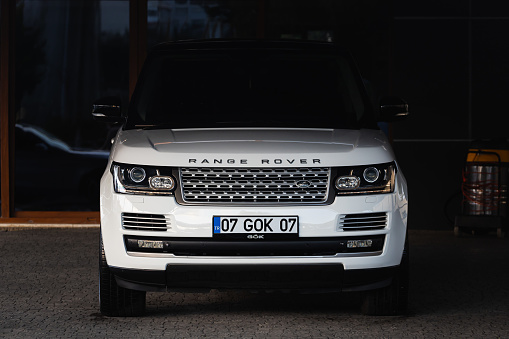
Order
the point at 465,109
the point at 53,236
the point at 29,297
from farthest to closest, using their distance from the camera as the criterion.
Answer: the point at 465,109 < the point at 53,236 < the point at 29,297

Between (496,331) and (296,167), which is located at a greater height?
(296,167)

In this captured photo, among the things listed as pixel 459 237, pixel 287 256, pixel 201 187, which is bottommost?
pixel 459 237

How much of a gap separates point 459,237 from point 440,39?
8.18 feet

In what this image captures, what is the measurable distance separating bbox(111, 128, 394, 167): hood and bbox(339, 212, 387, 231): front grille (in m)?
0.33

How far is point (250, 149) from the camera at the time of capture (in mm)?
6004

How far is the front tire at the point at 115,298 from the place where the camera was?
6.27 m

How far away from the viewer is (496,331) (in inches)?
239

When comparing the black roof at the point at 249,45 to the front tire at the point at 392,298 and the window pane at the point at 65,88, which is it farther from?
the window pane at the point at 65,88

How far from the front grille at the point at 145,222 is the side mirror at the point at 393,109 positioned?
7.36 feet

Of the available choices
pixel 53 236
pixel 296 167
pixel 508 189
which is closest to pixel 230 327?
pixel 296 167

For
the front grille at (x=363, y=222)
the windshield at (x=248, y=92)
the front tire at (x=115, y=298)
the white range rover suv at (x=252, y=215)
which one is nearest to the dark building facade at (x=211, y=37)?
the windshield at (x=248, y=92)

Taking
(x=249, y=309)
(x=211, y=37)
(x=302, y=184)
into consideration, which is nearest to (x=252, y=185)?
(x=302, y=184)

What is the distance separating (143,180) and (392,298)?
183cm

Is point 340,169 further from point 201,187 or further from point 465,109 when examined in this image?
point 465,109
